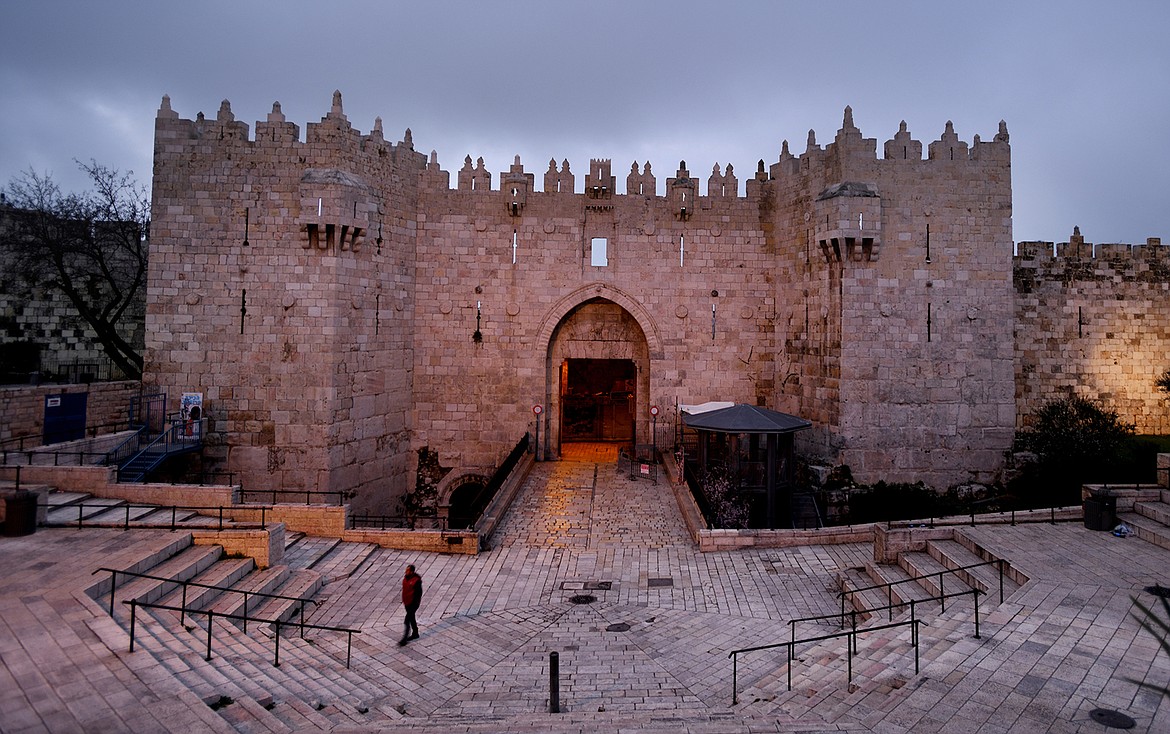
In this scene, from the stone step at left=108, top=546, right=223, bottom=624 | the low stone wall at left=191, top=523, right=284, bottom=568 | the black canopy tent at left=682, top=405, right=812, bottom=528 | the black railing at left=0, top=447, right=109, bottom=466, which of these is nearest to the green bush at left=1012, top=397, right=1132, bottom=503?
the black canopy tent at left=682, top=405, right=812, bottom=528

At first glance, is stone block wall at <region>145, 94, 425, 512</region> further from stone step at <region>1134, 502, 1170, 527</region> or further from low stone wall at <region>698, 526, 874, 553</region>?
stone step at <region>1134, 502, 1170, 527</region>

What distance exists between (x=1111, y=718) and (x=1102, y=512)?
A: 27.1 ft

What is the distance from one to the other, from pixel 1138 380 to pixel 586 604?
2168cm

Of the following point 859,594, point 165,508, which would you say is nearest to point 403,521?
point 165,508

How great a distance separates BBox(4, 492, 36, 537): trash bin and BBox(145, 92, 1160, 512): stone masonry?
21.3ft

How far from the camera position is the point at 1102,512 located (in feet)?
43.8

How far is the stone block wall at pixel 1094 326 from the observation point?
22.1 metres

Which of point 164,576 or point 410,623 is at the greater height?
point 164,576

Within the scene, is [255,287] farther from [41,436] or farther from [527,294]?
[527,294]

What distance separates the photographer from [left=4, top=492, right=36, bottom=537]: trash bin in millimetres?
11414

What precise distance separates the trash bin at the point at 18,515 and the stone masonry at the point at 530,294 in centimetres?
649

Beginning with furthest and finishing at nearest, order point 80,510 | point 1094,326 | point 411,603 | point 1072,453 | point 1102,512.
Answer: point 1094,326, point 1072,453, point 1102,512, point 80,510, point 411,603

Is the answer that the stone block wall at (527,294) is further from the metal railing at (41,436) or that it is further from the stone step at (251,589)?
the stone step at (251,589)

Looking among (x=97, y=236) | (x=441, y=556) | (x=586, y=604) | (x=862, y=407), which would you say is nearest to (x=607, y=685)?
(x=586, y=604)
